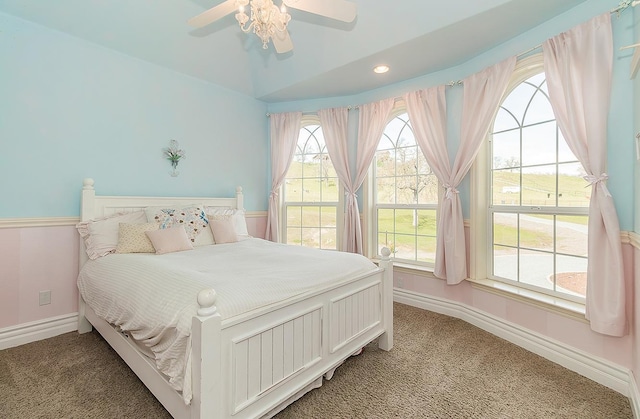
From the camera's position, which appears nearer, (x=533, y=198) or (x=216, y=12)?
(x=216, y=12)

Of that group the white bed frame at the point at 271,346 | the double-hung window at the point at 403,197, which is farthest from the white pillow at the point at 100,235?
the double-hung window at the point at 403,197

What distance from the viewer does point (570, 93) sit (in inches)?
80.0

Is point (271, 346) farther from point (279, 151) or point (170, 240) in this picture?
point (279, 151)

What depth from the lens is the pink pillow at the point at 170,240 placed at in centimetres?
248

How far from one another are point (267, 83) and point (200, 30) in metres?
0.93

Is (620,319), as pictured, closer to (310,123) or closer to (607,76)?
(607,76)

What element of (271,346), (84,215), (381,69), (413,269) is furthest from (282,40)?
(413,269)

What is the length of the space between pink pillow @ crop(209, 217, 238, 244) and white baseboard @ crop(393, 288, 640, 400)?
6.99 feet

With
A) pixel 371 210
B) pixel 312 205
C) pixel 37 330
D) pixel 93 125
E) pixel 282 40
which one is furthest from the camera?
pixel 312 205

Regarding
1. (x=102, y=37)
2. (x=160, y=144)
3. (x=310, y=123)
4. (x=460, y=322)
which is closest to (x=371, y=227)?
(x=460, y=322)

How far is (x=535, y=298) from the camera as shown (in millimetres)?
2299

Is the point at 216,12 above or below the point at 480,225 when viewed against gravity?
above

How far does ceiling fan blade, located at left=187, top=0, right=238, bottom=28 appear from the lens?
1.71 m

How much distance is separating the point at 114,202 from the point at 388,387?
111 inches
